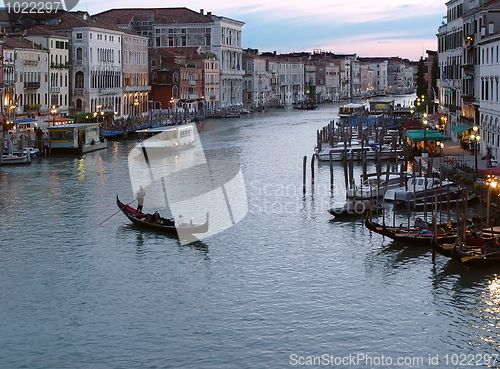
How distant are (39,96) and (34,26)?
24.5 ft

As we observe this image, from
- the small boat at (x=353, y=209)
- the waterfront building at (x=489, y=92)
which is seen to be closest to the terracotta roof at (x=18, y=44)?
the waterfront building at (x=489, y=92)

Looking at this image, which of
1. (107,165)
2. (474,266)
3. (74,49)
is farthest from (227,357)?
(74,49)

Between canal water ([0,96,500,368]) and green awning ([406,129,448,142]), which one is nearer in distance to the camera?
canal water ([0,96,500,368])

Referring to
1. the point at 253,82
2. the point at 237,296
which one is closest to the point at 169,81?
the point at 253,82

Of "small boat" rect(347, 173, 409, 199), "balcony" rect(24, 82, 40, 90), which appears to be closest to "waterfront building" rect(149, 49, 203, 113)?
"balcony" rect(24, 82, 40, 90)

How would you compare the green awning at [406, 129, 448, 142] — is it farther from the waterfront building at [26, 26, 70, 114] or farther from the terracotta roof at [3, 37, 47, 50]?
the waterfront building at [26, 26, 70, 114]

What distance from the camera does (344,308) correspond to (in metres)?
14.1

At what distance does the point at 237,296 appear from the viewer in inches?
581

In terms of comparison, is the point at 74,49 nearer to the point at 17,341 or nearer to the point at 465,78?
the point at 465,78

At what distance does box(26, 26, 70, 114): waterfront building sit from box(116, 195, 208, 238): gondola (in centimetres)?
3000

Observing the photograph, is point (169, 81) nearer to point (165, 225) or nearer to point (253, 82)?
point (253, 82)

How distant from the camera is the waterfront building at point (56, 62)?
49.6 m

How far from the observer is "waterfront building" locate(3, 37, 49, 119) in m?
42.7

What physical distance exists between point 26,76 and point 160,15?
38.2 m
